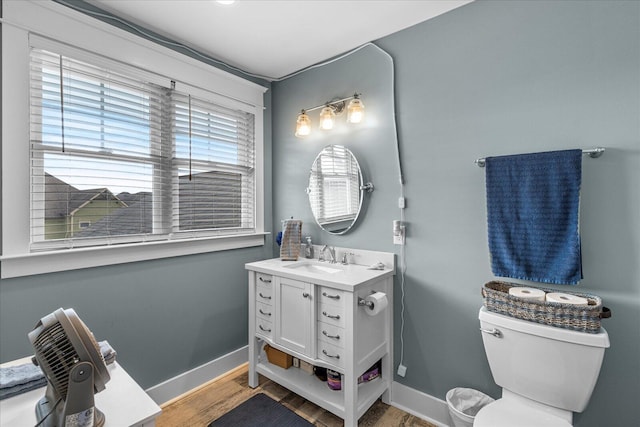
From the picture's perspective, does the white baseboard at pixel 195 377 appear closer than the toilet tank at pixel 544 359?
No

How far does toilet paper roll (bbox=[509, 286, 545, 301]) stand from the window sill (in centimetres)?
190

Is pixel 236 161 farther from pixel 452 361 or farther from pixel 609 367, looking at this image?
pixel 609 367

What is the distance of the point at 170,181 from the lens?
2.09 meters

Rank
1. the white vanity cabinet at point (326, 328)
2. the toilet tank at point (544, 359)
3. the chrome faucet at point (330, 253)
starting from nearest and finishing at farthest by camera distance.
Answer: the toilet tank at point (544, 359), the white vanity cabinet at point (326, 328), the chrome faucet at point (330, 253)

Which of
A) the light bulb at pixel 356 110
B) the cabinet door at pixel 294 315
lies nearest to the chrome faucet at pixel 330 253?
the cabinet door at pixel 294 315

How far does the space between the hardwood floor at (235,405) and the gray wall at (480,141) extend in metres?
0.23

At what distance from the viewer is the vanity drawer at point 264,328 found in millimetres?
2068

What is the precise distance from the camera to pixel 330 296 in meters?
1.75

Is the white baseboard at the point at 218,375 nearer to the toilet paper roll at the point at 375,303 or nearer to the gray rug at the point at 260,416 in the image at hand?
the gray rug at the point at 260,416

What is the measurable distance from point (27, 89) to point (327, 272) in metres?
1.89

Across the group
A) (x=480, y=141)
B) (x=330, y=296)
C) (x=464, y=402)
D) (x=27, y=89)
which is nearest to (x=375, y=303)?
(x=330, y=296)

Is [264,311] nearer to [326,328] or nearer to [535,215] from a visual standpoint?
[326,328]

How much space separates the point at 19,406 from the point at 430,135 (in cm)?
213

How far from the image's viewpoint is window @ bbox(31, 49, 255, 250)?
5.21 ft
